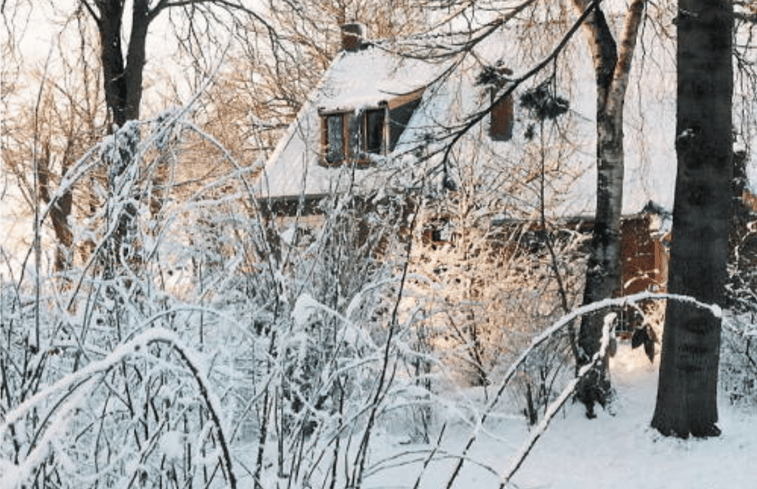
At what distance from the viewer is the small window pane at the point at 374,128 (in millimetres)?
16406

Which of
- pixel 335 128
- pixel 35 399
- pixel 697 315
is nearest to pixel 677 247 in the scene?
pixel 697 315

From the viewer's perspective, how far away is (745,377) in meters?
8.30

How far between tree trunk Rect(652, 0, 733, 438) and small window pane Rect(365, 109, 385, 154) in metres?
10.1

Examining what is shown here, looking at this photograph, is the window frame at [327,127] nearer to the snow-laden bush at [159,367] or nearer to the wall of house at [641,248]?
the wall of house at [641,248]

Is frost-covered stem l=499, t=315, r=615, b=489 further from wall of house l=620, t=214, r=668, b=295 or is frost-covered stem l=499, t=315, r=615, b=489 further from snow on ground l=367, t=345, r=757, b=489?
wall of house l=620, t=214, r=668, b=295

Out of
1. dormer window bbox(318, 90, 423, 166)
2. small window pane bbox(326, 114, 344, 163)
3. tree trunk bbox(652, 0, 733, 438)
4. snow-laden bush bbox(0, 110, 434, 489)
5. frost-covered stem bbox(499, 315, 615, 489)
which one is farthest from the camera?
small window pane bbox(326, 114, 344, 163)

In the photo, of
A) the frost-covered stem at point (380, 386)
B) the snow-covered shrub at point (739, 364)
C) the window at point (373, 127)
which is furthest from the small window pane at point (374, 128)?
the frost-covered stem at point (380, 386)

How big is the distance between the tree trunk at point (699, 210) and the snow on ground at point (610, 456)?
29cm

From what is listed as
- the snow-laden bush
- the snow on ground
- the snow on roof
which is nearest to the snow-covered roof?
the snow on roof

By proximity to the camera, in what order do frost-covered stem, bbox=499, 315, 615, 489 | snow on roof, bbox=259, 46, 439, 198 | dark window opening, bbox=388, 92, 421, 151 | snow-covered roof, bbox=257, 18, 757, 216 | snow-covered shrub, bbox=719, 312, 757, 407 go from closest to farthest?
1. frost-covered stem, bbox=499, 315, 615, 489
2. snow-covered shrub, bbox=719, 312, 757, 407
3. snow-covered roof, bbox=257, 18, 757, 216
4. snow on roof, bbox=259, 46, 439, 198
5. dark window opening, bbox=388, 92, 421, 151

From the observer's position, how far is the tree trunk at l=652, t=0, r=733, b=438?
6.41 meters

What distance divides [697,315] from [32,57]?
1936 cm

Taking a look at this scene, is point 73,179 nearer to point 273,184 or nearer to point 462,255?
point 462,255

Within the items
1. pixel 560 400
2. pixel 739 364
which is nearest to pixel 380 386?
pixel 560 400
